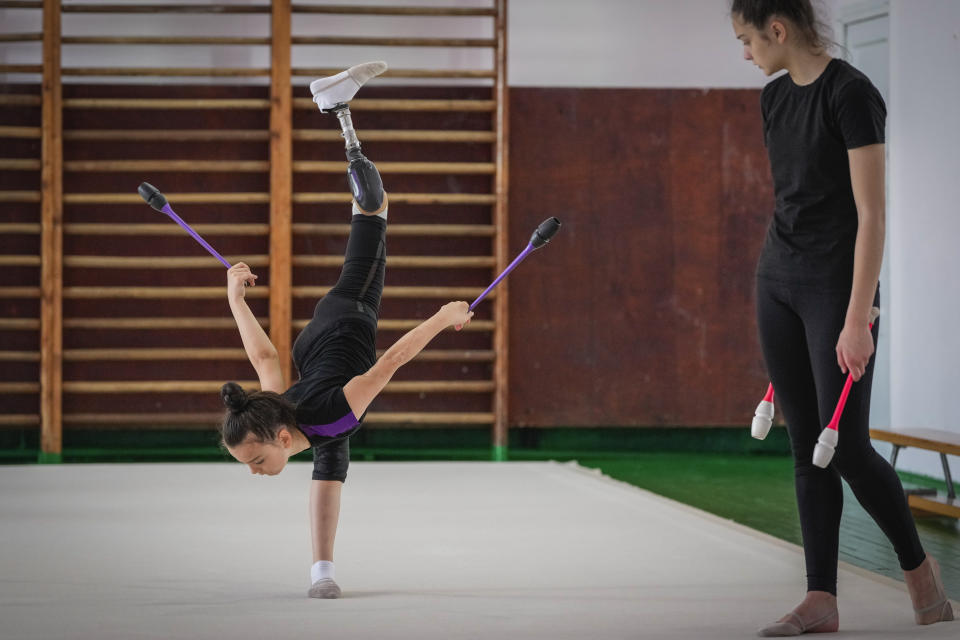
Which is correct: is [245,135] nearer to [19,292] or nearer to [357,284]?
[19,292]

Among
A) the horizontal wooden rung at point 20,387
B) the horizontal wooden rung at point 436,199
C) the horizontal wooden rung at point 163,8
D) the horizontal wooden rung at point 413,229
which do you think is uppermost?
the horizontal wooden rung at point 163,8

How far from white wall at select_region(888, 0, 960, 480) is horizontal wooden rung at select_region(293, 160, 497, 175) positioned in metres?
1.90

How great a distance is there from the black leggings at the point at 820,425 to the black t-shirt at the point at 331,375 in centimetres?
88

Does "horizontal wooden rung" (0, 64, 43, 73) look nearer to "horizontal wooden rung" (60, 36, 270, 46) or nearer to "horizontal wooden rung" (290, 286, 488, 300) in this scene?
"horizontal wooden rung" (60, 36, 270, 46)

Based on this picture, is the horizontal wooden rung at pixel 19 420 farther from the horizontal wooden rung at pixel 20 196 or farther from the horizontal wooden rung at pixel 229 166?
the horizontal wooden rung at pixel 229 166

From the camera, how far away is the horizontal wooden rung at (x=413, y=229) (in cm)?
591

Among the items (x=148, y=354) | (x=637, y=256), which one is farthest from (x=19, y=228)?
(x=637, y=256)

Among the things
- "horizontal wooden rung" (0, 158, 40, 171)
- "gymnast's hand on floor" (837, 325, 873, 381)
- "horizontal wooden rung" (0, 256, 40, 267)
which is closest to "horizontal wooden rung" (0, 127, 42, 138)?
"horizontal wooden rung" (0, 158, 40, 171)

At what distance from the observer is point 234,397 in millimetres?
2445

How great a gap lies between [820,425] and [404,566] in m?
1.21

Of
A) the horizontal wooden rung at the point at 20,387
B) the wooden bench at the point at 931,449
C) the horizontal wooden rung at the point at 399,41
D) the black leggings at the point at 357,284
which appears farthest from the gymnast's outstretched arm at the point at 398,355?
the horizontal wooden rung at the point at 20,387

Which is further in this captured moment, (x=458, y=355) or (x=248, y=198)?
(x=458, y=355)

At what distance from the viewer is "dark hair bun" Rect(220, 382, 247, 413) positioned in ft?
8.00

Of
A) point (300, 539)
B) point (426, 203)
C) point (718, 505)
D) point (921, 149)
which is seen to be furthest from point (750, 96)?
point (300, 539)
